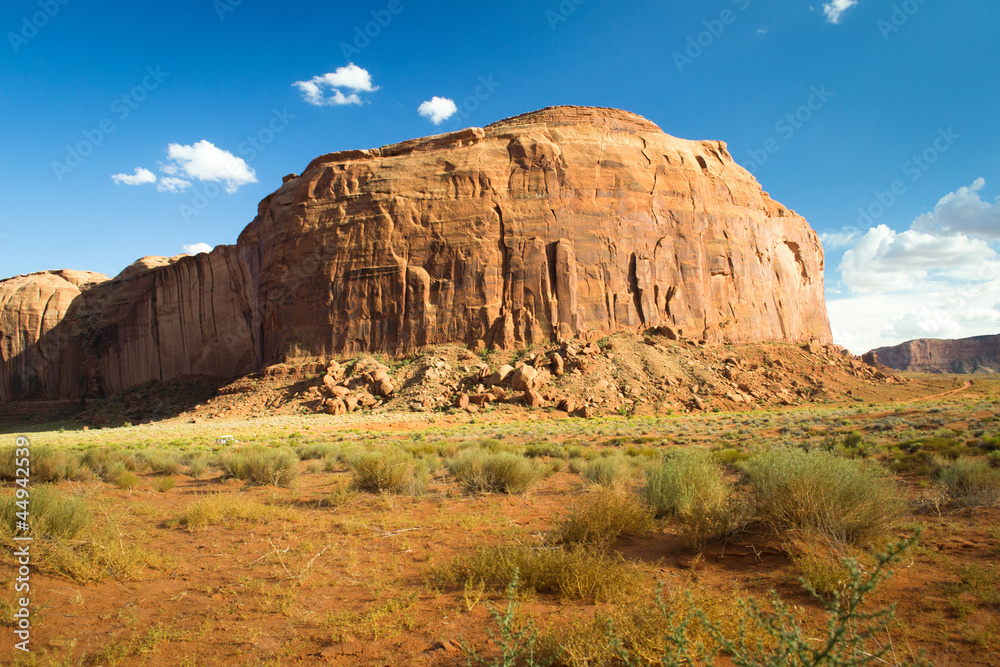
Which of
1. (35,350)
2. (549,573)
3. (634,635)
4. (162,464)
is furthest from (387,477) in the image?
(35,350)

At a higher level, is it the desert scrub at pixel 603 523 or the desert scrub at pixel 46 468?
the desert scrub at pixel 46 468

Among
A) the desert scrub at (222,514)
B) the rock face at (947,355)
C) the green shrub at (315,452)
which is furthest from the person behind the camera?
the rock face at (947,355)

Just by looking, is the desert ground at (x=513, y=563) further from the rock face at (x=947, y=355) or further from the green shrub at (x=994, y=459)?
the rock face at (x=947, y=355)

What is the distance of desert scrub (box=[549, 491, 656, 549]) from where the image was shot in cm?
580

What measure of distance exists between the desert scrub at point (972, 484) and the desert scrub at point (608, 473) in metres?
4.74

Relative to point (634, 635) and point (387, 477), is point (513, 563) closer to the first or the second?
point (634, 635)

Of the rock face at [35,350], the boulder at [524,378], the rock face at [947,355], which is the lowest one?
the rock face at [947,355]

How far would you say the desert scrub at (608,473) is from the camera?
9.40 m

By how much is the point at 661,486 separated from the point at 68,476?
1214cm

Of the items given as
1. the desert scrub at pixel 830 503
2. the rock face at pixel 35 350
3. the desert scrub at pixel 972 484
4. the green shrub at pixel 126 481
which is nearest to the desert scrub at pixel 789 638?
the desert scrub at pixel 830 503

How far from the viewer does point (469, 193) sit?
3778cm

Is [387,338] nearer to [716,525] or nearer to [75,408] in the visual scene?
[716,525]

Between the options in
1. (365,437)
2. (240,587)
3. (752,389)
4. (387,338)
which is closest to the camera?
(240,587)

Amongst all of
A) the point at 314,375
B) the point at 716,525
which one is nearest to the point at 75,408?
the point at 314,375
